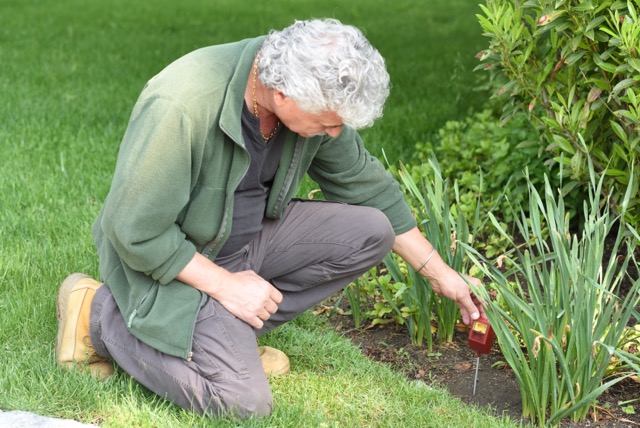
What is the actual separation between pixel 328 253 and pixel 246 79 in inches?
28.2

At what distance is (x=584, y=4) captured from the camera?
334cm

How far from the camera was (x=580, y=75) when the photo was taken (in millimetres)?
3693

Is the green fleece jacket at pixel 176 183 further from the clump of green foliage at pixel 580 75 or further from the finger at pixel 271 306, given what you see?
the clump of green foliage at pixel 580 75

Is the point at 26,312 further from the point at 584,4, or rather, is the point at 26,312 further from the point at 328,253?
the point at 584,4

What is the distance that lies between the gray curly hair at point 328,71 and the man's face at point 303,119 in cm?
4

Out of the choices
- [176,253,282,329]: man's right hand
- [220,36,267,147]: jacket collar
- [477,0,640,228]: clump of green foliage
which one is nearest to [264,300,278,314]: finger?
[176,253,282,329]: man's right hand

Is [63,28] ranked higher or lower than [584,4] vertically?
lower

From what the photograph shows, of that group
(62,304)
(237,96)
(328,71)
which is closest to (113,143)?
(62,304)

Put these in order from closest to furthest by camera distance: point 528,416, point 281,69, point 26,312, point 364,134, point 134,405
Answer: point 281,69 → point 134,405 → point 528,416 → point 26,312 → point 364,134

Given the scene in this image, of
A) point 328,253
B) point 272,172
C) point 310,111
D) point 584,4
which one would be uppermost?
point 584,4

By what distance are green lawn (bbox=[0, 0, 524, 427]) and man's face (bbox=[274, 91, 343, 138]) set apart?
22.7 inches

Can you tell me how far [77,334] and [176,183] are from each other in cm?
69

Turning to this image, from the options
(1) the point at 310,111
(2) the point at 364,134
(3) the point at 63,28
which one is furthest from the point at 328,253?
(3) the point at 63,28

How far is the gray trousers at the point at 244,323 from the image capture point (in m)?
2.77
